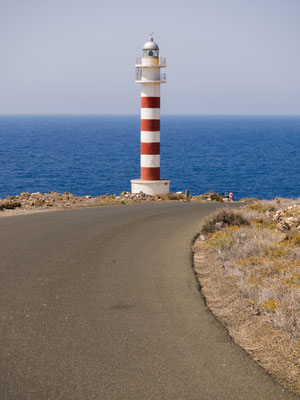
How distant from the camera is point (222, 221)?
576 inches

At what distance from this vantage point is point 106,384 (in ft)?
19.0

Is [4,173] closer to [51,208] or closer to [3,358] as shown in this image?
[51,208]

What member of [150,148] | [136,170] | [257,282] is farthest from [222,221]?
[136,170]

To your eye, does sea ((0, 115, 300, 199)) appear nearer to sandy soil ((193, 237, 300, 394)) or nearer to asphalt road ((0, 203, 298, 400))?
asphalt road ((0, 203, 298, 400))

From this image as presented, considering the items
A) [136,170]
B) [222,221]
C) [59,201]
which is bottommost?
[136,170]

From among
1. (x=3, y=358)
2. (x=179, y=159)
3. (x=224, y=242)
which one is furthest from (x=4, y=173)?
(x=3, y=358)

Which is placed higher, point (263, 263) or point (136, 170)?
point (263, 263)

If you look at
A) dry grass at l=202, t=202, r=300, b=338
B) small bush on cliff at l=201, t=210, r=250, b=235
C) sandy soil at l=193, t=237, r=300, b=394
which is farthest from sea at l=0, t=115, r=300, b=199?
sandy soil at l=193, t=237, r=300, b=394

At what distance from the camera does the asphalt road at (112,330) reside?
5.77 meters

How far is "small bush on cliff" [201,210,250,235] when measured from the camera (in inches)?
569

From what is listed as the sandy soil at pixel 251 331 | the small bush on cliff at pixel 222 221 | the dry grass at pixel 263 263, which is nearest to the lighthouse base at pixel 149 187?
the dry grass at pixel 263 263

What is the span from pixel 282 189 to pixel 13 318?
186 feet

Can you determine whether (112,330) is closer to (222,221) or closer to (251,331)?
(251,331)

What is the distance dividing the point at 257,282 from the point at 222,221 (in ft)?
18.7
